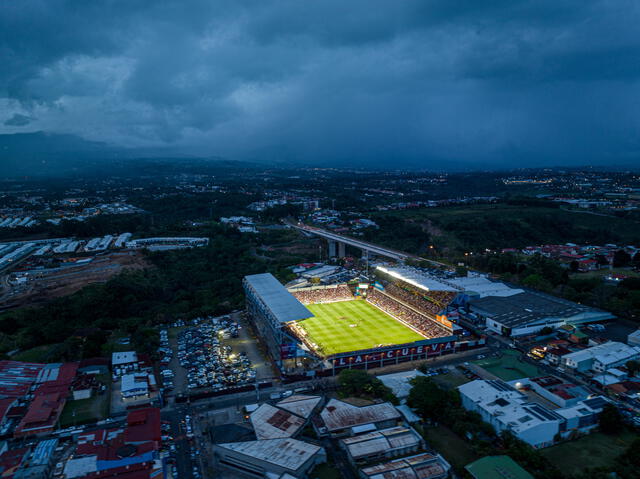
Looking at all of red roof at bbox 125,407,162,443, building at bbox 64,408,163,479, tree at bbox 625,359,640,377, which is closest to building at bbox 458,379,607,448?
tree at bbox 625,359,640,377

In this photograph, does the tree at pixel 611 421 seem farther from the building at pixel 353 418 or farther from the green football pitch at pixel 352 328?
the green football pitch at pixel 352 328

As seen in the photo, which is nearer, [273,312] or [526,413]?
[526,413]

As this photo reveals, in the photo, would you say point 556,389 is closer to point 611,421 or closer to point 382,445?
point 611,421

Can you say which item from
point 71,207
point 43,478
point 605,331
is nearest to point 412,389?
point 43,478

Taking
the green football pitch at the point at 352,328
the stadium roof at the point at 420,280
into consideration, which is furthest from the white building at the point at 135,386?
the stadium roof at the point at 420,280

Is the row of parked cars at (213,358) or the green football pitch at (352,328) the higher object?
the row of parked cars at (213,358)

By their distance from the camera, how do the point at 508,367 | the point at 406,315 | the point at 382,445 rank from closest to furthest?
the point at 382,445 < the point at 508,367 < the point at 406,315

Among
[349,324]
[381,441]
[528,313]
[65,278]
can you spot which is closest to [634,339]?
[528,313]
